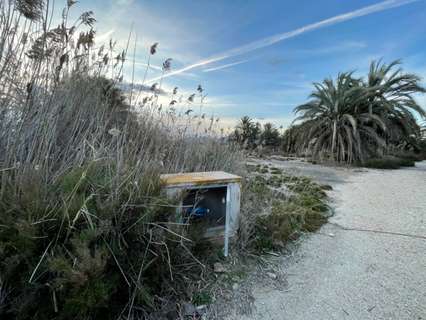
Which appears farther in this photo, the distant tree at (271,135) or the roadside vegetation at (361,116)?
the distant tree at (271,135)

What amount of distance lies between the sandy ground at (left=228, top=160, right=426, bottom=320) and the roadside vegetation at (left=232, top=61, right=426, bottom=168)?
7.60 meters

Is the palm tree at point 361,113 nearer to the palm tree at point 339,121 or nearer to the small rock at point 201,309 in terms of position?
the palm tree at point 339,121

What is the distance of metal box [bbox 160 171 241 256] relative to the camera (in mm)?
1607

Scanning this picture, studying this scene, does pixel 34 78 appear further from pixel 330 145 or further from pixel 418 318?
pixel 330 145

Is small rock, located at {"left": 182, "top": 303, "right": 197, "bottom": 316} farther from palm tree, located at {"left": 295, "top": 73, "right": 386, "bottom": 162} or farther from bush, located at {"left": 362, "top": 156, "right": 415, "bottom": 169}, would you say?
bush, located at {"left": 362, "top": 156, "right": 415, "bottom": 169}

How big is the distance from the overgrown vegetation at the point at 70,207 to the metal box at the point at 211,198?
6.9 inches

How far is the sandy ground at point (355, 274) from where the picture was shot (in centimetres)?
141

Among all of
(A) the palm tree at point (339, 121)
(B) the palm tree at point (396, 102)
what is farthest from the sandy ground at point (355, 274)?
(B) the palm tree at point (396, 102)

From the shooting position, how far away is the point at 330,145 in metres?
10.7

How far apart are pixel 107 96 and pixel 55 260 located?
2.04 m

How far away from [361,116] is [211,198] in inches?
440

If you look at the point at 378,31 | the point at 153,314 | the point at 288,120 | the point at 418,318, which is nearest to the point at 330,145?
the point at 288,120

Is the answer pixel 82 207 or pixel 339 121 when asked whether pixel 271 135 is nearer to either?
pixel 339 121

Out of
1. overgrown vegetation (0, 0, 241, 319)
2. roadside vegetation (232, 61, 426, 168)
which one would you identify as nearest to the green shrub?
overgrown vegetation (0, 0, 241, 319)
